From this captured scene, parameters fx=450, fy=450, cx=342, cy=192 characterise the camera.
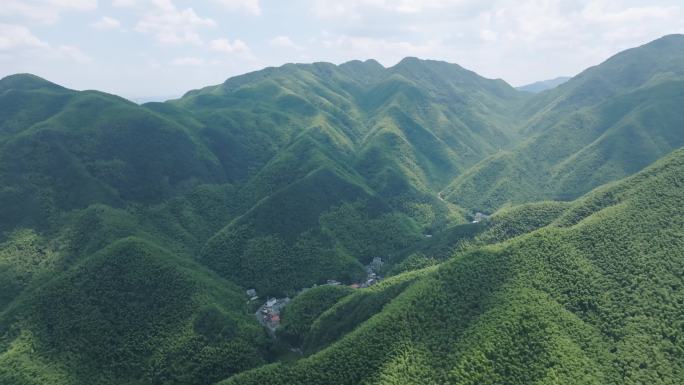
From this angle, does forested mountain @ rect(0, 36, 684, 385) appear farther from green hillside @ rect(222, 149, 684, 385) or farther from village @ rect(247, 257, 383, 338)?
village @ rect(247, 257, 383, 338)

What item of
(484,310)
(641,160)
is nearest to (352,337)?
(484,310)

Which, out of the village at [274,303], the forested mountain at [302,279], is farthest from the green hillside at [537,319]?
the village at [274,303]

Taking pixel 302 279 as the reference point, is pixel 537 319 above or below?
above

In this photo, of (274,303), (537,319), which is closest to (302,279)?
(274,303)

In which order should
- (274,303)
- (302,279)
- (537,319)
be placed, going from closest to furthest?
1. (537,319)
2. (274,303)
3. (302,279)

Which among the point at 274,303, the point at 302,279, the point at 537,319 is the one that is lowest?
the point at 274,303

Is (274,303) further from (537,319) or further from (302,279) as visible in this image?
(537,319)

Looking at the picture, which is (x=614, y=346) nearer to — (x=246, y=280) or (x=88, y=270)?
(x=246, y=280)
